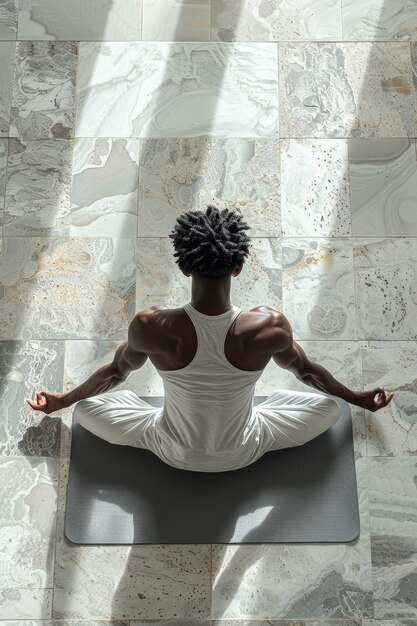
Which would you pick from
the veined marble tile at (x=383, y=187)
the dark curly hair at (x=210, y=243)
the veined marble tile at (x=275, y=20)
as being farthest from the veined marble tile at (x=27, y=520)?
the veined marble tile at (x=275, y=20)

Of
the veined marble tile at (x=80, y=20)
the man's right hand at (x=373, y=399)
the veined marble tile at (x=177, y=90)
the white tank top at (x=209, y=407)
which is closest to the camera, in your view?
the white tank top at (x=209, y=407)

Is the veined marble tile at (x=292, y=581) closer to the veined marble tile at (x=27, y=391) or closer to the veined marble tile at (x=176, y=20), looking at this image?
the veined marble tile at (x=27, y=391)

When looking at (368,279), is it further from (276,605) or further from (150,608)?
(150,608)

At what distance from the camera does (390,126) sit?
3787 mm

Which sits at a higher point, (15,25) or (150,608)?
(15,25)

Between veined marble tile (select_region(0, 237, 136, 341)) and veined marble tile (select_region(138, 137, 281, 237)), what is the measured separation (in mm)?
210

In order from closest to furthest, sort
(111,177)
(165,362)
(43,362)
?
(165,362) → (43,362) → (111,177)

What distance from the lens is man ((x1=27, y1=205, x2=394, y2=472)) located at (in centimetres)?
242

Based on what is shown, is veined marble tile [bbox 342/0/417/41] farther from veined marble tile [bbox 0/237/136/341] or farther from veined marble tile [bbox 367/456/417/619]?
veined marble tile [bbox 367/456/417/619]

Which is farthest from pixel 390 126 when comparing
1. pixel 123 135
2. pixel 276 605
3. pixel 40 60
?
pixel 276 605

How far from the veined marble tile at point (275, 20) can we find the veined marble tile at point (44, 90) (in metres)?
0.71

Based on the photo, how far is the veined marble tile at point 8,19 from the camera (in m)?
3.94

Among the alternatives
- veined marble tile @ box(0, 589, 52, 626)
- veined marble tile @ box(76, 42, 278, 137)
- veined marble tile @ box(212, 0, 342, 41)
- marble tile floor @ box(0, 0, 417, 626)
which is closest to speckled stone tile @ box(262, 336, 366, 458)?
marble tile floor @ box(0, 0, 417, 626)

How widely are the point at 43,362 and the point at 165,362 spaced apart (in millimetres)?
935
